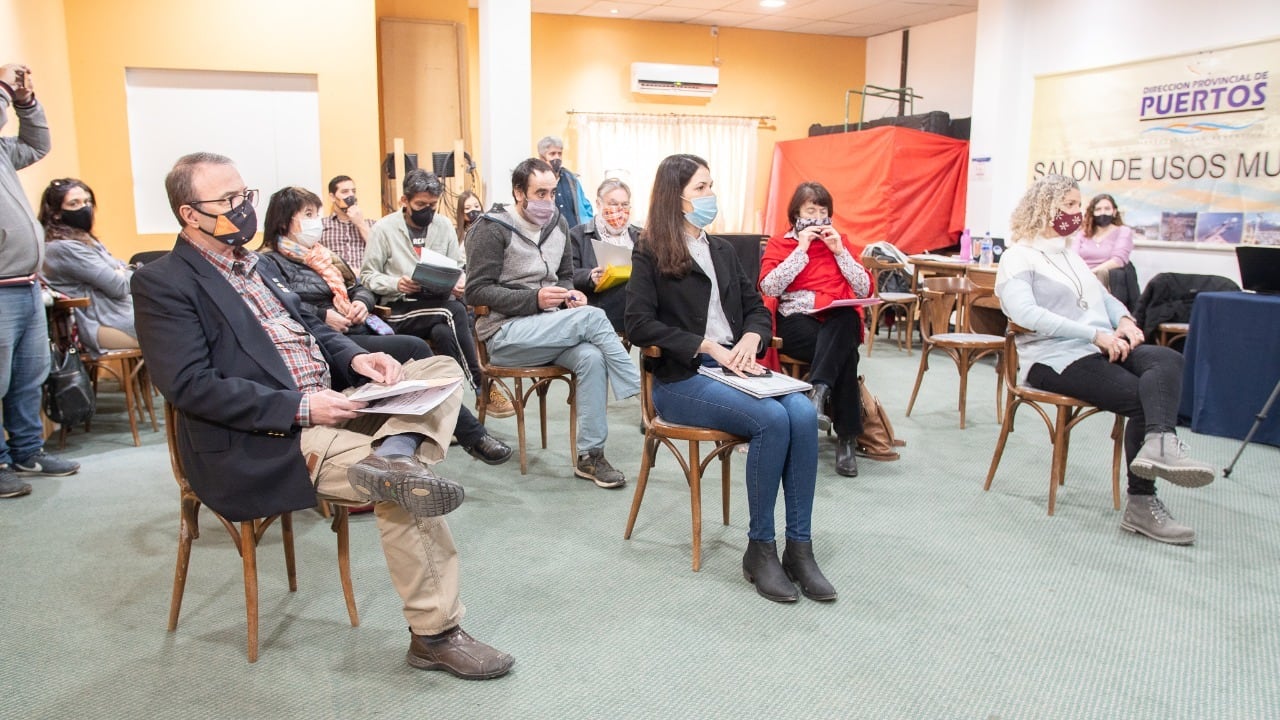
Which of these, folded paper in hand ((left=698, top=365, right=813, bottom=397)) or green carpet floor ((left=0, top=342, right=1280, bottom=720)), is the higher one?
folded paper in hand ((left=698, top=365, right=813, bottom=397))

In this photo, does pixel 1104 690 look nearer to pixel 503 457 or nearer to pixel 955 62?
pixel 503 457

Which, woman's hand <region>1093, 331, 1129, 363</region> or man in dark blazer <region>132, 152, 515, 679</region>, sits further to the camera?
woman's hand <region>1093, 331, 1129, 363</region>

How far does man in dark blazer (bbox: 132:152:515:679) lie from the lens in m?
1.92

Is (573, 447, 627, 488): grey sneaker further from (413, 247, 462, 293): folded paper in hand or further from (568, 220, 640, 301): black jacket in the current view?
(568, 220, 640, 301): black jacket

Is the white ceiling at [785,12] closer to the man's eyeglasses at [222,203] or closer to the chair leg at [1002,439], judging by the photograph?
the chair leg at [1002,439]

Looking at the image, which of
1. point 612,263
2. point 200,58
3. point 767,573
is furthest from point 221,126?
point 767,573

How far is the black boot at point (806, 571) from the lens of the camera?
96.5 inches

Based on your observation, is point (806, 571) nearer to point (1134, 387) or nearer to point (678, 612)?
point (678, 612)

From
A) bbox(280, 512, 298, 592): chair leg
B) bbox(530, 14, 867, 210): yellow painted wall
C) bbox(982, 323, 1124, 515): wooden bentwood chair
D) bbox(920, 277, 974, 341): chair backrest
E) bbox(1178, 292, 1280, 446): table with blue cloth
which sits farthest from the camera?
bbox(530, 14, 867, 210): yellow painted wall

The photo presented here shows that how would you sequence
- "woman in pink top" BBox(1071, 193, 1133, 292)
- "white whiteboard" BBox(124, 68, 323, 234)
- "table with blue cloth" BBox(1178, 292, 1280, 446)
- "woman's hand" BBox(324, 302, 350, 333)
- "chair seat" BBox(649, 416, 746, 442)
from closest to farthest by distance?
"chair seat" BBox(649, 416, 746, 442) → "woman's hand" BBox(324, 302, 350, 333) → "table with blue cloth" BBox(1178, 292, 1280, 446) → "white whiteboard" BBox(124, 68, 323, 234) → "woman in pink top" BBox(1071, 193, 1133, 292)

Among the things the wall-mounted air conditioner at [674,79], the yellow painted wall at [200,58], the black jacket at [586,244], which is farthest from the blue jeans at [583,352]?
the wall-mounted air conditioner at [674,79]

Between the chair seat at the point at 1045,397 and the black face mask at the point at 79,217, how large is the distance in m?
3.99

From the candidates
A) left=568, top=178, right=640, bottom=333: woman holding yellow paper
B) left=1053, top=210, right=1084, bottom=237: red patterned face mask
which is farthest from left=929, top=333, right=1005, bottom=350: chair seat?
left=568, top=178, right=640, bottom=333: woman holding yellow paper

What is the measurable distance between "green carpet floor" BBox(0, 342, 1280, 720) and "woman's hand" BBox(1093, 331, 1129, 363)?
0.59m
